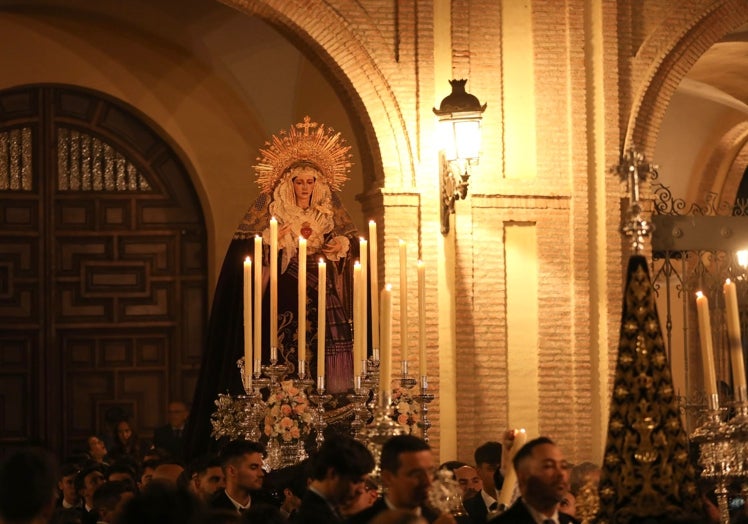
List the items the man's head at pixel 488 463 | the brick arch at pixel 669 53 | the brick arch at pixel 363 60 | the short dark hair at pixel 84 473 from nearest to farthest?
the man's head at pixel 488 463 < the short dark hair at pixel 84 473 < the brick arch at pixel 363 60 < the brick arch at pixel 669 53

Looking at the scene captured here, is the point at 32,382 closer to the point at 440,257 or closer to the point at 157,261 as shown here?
the point at 157,261

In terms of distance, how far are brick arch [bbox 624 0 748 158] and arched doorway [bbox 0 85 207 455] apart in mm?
4435

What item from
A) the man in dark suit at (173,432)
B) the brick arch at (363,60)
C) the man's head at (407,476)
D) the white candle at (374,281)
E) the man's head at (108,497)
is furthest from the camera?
the man in dark suit at (173,432)

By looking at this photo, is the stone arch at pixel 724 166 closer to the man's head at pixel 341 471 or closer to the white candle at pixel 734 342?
the white candle at pixel 734 342

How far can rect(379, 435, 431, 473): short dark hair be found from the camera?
5801 mm

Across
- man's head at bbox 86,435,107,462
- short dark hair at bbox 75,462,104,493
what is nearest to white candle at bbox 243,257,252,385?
short dark hair at bbox 75,462,104,493

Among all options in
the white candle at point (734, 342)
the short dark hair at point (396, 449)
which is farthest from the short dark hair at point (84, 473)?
the white candle at point (734, 342)

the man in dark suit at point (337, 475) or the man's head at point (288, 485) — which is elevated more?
the man in dark suit at point (337, 475)

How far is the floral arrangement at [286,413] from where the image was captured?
936cm

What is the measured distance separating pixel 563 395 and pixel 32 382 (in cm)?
502

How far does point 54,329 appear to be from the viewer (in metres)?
14.4

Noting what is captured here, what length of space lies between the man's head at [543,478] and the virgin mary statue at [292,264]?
5.03 m

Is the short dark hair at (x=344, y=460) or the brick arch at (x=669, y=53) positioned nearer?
the short dark hair at (x=344, y=460)

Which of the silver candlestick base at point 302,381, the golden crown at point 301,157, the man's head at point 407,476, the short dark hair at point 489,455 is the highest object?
the golden crown at point 301,157
